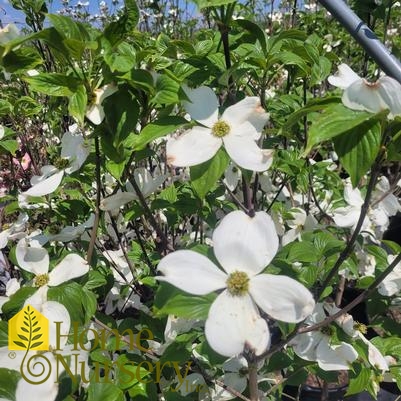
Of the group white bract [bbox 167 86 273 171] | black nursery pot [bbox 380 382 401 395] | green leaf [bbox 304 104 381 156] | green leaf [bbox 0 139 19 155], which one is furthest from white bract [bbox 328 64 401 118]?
black nursery pot [bbox 380 382 401 395]

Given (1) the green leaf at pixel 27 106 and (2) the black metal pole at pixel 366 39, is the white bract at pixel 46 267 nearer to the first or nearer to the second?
(2) the black metal pole at pixel 366 39

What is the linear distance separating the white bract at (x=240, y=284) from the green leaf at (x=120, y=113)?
19 centimetres

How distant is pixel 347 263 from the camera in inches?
33.5

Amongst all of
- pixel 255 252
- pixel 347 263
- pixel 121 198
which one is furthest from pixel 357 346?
pixel 121 198

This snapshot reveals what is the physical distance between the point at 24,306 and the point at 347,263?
558mm

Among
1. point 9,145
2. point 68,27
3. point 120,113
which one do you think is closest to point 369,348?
point 120,113

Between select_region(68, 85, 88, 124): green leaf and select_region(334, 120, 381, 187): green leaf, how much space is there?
1.06ft

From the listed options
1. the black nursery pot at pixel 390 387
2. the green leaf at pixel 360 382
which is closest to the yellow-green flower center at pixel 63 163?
the green leaf at pixel 360 382

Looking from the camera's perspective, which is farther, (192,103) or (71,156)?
(71,156)

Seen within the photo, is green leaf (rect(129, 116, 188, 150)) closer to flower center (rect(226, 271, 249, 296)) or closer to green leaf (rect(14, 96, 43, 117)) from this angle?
flower center (rect(226, 271, 249, 296))

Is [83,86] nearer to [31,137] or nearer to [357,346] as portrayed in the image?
[357,346]

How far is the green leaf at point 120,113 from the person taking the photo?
65 cm

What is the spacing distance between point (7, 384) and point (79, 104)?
1.32ft

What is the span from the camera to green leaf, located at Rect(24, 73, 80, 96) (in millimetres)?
634
